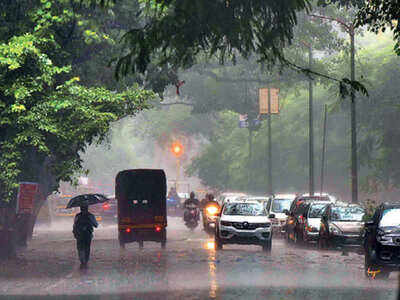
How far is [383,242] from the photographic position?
20.5m

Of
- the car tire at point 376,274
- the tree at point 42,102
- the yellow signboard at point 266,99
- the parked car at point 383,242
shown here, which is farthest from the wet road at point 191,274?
the yellow signboard at point 266,99

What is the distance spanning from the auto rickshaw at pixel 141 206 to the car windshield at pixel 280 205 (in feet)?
32.0

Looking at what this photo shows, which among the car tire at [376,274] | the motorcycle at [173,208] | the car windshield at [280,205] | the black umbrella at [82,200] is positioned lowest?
the motorcycle at [173,208]

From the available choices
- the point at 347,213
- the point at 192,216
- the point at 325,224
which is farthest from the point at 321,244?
the point at 192,216

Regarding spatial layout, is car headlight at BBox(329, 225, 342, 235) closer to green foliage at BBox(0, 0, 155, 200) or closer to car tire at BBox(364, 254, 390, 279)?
green foliage at BBox(0, 0, 155, 200)

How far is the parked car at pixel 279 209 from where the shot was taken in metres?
42.4

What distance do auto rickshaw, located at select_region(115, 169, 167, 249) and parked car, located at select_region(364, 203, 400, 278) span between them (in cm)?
1320

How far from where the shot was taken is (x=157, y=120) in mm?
97812

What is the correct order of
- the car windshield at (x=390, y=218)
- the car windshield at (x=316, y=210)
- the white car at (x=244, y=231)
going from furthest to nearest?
1. the car windshield at (x=316, y=210)
2. the white car at (x=244, y=231)
3. the car windshield at (x=390, y=218)

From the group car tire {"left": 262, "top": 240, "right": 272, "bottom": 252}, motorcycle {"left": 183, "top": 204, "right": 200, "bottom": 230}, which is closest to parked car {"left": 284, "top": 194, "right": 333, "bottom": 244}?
car tire {"left": 262, "top": 240, "right": 272, "bottom": 252}

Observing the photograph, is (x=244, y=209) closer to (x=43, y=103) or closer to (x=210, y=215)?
(x=43, y=103)

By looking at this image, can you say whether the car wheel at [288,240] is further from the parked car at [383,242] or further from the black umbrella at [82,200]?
the parked car at [383,242]

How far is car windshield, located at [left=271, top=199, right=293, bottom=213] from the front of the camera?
142ft

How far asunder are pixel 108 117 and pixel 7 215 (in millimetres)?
5537
